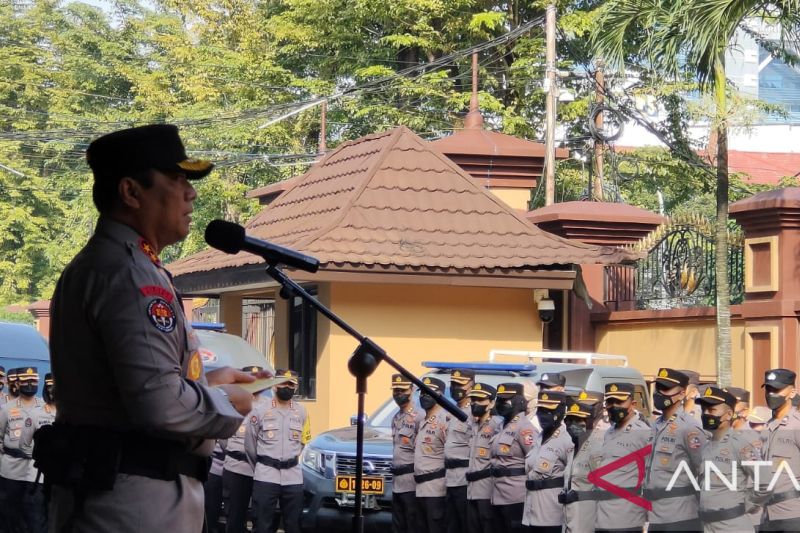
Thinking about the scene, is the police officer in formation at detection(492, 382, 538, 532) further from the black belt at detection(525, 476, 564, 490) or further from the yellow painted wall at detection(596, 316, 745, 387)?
the yellow painted wall at detection(596, 316, 745, 387)

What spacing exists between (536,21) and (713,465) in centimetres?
1989

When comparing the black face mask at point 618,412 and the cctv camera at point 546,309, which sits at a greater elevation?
the cctv camera at point 546,309

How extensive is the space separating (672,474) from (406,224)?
8809 millimetres

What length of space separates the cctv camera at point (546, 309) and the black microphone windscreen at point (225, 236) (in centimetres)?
1375

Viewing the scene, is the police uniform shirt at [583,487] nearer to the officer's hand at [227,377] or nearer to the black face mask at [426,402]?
the black face mask at [426,402]

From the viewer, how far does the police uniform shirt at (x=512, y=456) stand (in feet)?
36.9

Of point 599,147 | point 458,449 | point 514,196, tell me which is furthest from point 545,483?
point 599,147

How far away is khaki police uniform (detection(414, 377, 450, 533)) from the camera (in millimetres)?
12547

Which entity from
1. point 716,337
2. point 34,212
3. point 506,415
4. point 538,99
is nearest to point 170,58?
point 34,212

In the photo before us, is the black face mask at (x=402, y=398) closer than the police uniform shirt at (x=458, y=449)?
No

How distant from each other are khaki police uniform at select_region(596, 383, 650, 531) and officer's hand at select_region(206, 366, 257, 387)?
250 inches

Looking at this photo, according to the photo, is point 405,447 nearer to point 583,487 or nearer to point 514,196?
point 583,487

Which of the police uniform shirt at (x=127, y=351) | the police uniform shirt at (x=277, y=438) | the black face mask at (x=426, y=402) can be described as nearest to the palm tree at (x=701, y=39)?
the black face mask at (x=426, y=402)

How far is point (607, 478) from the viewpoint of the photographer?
976 cm
